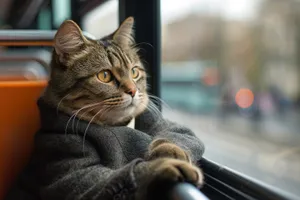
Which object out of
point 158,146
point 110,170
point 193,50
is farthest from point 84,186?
point 193,50

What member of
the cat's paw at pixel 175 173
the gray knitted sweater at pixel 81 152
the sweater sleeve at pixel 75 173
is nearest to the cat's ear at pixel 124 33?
the gray knitted sweater at pixel 81 152

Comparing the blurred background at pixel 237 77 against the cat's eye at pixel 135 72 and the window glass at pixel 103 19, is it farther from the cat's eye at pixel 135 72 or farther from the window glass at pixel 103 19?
the cat's eye at pixel 135 72

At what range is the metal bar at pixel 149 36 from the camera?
1.52 metres

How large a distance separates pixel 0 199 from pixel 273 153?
33.6 inches

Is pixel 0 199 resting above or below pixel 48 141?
below

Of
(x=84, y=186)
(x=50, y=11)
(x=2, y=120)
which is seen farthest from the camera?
(x=50, y=11)

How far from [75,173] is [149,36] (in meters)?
0.73

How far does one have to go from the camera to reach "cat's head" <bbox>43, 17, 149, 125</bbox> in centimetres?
112

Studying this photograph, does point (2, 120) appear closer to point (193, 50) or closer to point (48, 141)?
point (48, 141)

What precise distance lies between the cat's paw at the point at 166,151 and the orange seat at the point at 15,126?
526 millimetres

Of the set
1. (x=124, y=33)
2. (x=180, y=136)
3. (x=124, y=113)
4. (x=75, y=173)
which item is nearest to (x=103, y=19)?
(x=124, y=33)

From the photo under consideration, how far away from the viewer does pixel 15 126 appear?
133 centimetres

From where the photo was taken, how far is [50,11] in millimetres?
2637

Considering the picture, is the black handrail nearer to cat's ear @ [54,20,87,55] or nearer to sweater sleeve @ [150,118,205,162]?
sweater sleeve @ [150,118,205,162]
